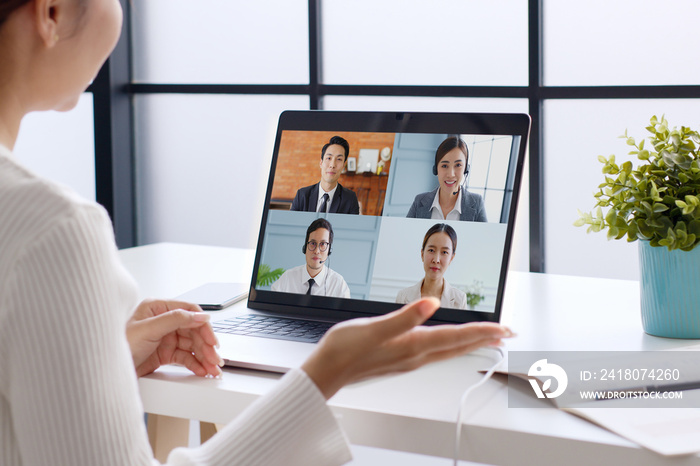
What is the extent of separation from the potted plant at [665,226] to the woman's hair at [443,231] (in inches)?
7.9

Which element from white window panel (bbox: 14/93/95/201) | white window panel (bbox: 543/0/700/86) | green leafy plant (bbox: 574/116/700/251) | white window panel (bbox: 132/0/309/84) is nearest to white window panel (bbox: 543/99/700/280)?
white window panel (bbox: 543/0/700/86)

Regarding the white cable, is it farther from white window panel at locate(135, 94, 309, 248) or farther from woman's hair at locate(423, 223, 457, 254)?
white window panel at locate(135, 94, 309, 248)

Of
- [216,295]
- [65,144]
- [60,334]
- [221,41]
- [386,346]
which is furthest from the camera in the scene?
[65,144]

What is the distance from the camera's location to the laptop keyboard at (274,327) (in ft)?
2.94

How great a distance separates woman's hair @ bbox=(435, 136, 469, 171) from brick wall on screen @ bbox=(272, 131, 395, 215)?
2.8 inches

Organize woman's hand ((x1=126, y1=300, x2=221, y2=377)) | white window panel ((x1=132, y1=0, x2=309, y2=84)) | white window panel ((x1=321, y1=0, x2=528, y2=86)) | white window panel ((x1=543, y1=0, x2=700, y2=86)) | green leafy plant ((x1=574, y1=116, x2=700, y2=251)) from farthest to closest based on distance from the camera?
white window panel ((x1=132, y1=0, x2=309, y2=84))
white window panel ((x1=321, y1=0, x2=528, y2=86))
white window panel ((x1=543, y1=0, x2=700, y2=86))
green leafy plant ((x1=574, y1=116, x2=700, y2=251))
woman's hand ((x1=126, y1=300, x2=221, y2=377))

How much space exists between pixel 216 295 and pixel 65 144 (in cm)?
177

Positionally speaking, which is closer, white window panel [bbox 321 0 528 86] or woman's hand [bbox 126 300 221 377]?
woman's hand [bbox 126 300 221 377]

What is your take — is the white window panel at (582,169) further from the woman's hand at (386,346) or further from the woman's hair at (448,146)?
the woman's hand at (386,346)

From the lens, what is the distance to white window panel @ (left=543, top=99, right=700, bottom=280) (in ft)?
6.19

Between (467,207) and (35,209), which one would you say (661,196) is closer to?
(467,207)

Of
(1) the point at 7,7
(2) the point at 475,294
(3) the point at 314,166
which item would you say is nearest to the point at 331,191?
(3) the point at 314,166

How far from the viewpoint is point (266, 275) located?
1022mm

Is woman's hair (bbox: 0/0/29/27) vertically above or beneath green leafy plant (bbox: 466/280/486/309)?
above
